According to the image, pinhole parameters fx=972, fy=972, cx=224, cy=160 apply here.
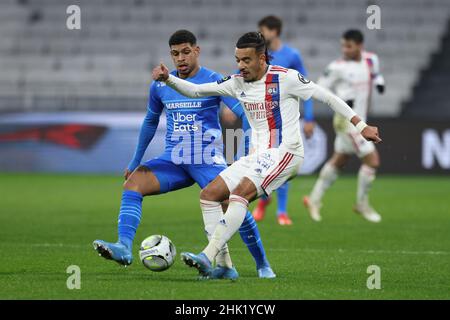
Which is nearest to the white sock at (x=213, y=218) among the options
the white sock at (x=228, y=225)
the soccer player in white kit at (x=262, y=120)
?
the soccer player in white kit at (x=262, y=120)

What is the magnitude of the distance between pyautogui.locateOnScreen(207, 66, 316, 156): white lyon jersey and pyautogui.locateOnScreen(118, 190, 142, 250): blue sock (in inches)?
41.6

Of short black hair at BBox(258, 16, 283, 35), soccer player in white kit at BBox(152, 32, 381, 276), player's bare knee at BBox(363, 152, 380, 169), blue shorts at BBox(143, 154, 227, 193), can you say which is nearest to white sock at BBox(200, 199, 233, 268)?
soccer player in white kit at BBox(152, 32, 381, 276)

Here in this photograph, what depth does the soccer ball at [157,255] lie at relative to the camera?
689 centimetres

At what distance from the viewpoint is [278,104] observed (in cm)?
691

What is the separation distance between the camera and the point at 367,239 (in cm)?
1016

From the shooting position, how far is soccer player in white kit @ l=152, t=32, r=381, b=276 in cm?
681

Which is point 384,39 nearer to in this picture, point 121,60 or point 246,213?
point 121,60

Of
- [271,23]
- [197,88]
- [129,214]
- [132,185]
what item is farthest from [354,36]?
[129,214]

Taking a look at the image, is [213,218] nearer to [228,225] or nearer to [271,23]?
[228,225]

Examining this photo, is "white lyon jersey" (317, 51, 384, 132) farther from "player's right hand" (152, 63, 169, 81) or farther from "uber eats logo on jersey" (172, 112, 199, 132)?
"player's right hand" (152, 63, 169, 81)

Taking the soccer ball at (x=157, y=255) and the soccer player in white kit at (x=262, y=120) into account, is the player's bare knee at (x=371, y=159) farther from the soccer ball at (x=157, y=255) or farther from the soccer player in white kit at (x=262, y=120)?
the soccer ball at (x=157, y=255)

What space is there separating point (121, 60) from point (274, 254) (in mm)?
16255

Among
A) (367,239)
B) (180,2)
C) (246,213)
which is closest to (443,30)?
(180,2)

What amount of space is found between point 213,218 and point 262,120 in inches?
31.0
